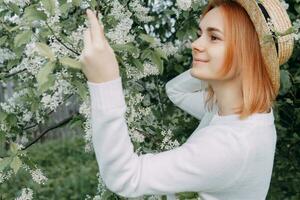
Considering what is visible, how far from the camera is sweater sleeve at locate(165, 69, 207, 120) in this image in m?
2.21

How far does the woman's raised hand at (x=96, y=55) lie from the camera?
1409mm

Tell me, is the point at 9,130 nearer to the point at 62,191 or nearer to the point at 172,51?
the point at 172,51

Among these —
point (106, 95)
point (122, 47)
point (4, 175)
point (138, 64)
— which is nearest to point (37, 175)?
point (4, 175)

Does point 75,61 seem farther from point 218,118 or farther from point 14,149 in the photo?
point 14,149

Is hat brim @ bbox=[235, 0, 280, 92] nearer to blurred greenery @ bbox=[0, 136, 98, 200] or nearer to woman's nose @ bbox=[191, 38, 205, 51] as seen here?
woman's nose @ bbox=[191, 38, 205, 51]

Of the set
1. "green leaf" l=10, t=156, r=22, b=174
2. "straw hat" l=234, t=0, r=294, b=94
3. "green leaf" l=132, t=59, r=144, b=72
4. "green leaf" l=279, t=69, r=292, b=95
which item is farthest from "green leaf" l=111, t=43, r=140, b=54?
"green leaf" l=279, t=69, r=292, b=95

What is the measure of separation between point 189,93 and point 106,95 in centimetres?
87

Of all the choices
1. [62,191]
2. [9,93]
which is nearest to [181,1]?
[62,191]

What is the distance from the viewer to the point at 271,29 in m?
1.71

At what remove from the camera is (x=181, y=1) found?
2.25m

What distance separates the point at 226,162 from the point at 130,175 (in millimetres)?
271

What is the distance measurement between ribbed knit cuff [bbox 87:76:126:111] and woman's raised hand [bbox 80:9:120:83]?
15 millimetres

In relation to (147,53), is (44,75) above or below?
above

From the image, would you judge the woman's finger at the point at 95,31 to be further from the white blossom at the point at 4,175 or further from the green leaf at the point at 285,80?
the green leaf at the point at 285,80
